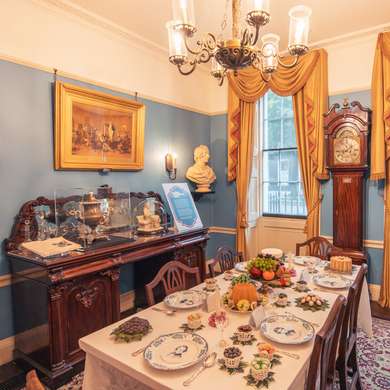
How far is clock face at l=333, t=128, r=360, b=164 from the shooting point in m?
3.57

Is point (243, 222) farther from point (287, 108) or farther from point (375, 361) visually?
point (375, 361)

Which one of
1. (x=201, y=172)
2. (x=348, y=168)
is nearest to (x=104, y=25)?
(x=201, y=172)

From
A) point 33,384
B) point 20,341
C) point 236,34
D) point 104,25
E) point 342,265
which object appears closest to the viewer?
point 33,384

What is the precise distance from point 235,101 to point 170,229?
7.17ft

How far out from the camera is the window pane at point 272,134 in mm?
4621

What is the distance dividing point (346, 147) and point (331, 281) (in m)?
1.99

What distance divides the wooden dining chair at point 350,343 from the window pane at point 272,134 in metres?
2.98

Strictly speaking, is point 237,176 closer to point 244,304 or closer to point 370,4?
point 370,4

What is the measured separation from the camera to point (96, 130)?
3250 millimetres

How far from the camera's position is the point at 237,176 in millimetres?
4625

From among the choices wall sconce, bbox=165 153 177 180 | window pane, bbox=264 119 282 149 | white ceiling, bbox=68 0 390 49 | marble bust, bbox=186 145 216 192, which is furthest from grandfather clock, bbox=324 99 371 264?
wall sconce, bbox=165 153 177 180

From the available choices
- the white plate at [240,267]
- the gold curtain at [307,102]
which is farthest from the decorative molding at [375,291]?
the white plate at [240,267]

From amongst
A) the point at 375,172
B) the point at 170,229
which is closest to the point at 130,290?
the point at 170,229

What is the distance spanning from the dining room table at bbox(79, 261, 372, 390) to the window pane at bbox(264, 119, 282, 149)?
308cm
